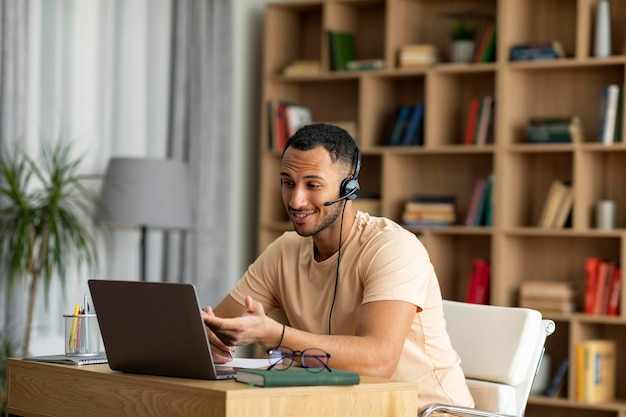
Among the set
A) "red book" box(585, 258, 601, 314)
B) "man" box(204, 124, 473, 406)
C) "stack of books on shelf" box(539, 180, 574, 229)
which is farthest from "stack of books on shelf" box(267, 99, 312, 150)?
"man" box(204, 124, 473, 406)

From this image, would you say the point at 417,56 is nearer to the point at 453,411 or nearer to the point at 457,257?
the point at 457,257

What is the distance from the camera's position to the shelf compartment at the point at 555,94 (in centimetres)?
455

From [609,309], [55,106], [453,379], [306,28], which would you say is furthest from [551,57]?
[453,379]

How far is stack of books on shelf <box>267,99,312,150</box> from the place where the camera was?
510cm

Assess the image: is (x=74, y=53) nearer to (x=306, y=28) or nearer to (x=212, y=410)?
(x=306, y=28)

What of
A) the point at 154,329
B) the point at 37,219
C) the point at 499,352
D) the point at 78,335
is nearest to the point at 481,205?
the point at 37,219

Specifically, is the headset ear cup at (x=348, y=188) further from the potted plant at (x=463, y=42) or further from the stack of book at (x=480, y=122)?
the potted plant at (x=463, y=42)

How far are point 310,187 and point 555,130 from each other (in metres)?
2.45

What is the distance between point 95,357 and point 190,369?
392 mm

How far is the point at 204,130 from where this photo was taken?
16.1ft

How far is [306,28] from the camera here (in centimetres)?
543

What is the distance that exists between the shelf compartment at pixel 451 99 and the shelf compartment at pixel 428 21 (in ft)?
0.62

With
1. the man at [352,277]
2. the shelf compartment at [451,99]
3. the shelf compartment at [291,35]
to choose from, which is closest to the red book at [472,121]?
the shelf compartment at [451,99]

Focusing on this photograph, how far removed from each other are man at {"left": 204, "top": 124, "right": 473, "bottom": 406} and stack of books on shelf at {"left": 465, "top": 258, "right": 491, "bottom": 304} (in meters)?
2.25
